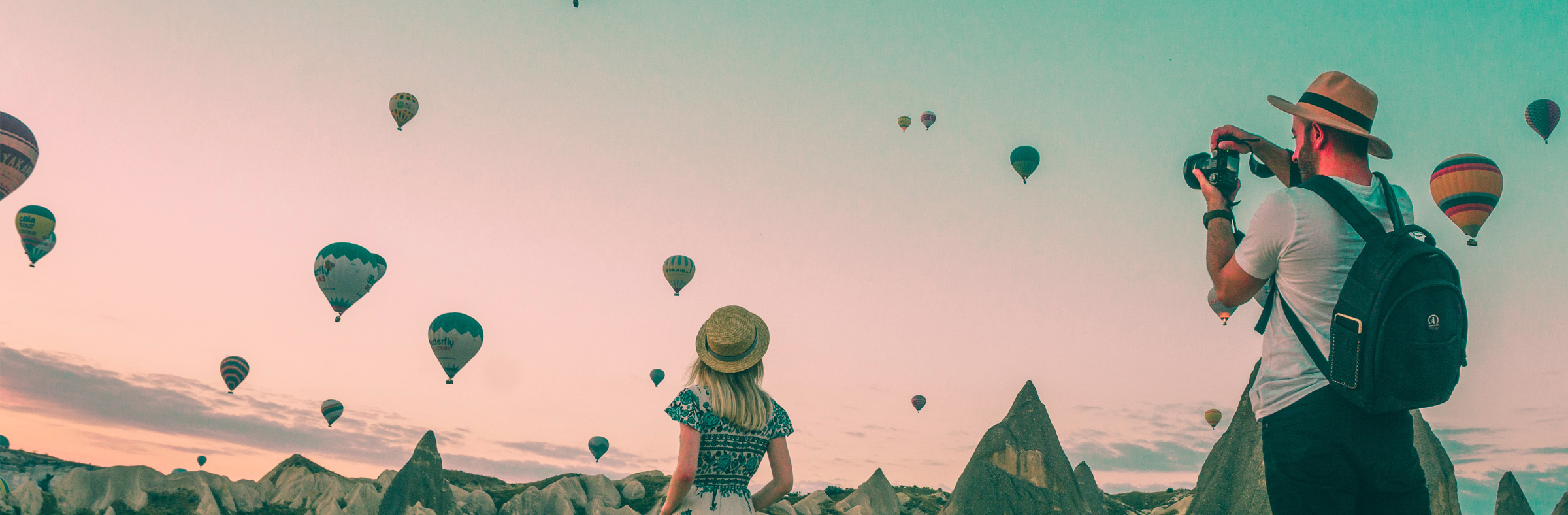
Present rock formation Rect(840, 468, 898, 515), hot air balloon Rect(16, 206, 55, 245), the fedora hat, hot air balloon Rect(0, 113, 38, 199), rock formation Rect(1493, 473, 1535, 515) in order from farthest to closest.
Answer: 1. rock formation Rect(840, 468, 898, 515)
2. rock formation Rect(1493, 473, 1535, 515)
3. hot air balloon Rect(16, 206, 55, 245)
4. hot air balloon Rect(0, 113, 38, 199)
5. the fedora hat

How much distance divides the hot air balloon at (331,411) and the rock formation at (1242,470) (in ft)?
203

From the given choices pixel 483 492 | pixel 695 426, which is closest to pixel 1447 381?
pixel 695 426

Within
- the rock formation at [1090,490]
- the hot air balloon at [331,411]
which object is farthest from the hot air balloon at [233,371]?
the rock formation at [1090,490]

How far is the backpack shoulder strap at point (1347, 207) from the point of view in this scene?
3605 mm

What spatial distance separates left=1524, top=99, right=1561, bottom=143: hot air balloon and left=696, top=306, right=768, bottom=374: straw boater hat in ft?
182

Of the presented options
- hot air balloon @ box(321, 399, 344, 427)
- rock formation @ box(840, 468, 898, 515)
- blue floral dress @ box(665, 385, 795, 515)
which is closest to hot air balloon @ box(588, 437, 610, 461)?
hot air balloon @ box(321, 399, 344, 427)

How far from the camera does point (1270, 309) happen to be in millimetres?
3955

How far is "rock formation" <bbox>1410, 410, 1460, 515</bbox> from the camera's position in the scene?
185 feet

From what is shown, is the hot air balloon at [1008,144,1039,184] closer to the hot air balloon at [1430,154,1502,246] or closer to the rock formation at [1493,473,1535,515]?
the hot air balloon at [1430,154,1502,246]

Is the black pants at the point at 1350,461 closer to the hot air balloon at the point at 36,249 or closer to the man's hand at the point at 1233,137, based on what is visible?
the man's hand at the point at 1233,137

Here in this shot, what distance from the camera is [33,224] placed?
53500 mm

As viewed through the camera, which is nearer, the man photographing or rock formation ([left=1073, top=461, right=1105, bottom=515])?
the man photographing

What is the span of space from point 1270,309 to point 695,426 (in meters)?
3.04

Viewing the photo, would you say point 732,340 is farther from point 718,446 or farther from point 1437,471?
point 1437,471
